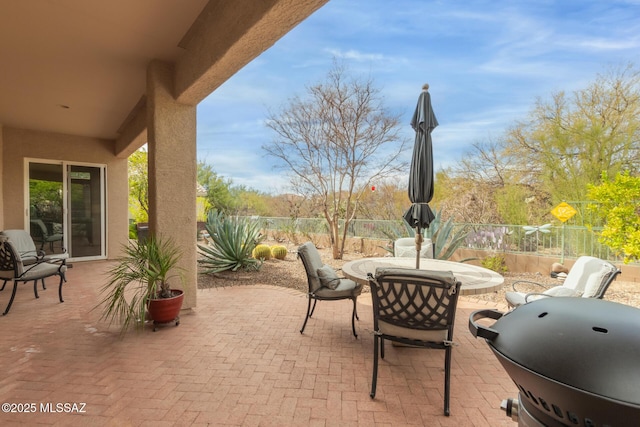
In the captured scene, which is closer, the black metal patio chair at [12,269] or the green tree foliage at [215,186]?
the black metal patio chair at [12,269]

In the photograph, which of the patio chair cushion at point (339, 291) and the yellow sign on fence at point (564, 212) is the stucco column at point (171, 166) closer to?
the patio chair cushion at point (339, 291)

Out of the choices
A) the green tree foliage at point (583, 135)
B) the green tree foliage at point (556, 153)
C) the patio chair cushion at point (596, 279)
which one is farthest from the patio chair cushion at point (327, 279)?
the green tree foliage at point (583, 135)

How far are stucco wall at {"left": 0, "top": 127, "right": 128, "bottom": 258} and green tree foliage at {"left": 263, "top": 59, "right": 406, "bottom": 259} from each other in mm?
3987

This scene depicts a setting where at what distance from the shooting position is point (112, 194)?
24.4 ft

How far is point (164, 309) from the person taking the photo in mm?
3201

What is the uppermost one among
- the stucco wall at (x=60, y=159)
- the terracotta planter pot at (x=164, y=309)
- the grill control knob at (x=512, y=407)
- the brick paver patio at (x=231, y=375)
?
the stucco wall at (x=60, y=159)

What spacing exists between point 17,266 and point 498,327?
16.8ft

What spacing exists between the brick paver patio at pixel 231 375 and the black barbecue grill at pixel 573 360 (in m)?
1.34

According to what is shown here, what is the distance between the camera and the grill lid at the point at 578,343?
0.66 m

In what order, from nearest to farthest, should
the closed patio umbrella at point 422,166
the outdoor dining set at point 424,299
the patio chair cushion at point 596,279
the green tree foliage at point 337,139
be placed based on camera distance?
the outdoor dining set at point 424,299, the patio chair cushion at point 596,279, the closed patio umbrella at point 422,166, the green tree foliage at point 337,139

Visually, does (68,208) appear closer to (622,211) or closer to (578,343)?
(578,343)

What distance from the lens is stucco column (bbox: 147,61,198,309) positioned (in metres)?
3.46

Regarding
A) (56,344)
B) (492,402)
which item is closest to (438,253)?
(492,402)

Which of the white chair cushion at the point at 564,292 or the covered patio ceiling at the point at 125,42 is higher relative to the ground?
the covered patio ceiling at the point at 125,42
